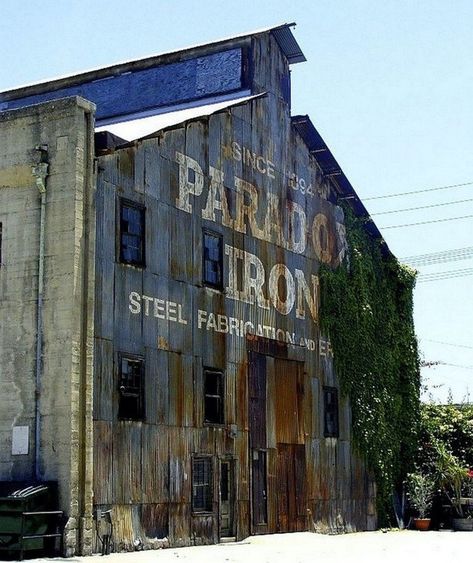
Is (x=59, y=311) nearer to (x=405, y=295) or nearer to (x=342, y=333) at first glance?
(x=342, y=333)

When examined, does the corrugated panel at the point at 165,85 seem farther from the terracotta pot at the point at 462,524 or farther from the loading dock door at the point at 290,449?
the terracotta pot at the point at 462,524

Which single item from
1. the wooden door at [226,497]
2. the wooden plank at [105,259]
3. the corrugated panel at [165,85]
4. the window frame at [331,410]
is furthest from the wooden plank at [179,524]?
the corrugated panel at [165,85]

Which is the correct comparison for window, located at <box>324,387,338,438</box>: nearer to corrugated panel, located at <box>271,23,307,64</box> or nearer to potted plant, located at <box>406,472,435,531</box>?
potted plant, located at <box>406,472,435,531</box>

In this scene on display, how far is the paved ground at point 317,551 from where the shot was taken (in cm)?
2009

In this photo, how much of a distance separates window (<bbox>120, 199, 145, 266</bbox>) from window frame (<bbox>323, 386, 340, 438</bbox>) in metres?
9.51

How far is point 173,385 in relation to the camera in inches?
944

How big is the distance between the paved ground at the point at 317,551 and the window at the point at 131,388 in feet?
9.96

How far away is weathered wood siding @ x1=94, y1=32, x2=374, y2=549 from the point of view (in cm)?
2241

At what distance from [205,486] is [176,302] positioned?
14.9 feet

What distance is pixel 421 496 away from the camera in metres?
33.4

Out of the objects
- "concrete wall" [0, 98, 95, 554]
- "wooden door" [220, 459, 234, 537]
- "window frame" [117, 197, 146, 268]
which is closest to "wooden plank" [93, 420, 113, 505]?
"concrete wall" [0, 98, 95, 554]

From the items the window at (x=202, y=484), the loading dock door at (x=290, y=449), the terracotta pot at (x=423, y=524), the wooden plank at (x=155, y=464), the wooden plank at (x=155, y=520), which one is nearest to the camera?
the wooden plank at (x=155, y=520)

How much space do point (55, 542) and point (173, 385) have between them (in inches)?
209

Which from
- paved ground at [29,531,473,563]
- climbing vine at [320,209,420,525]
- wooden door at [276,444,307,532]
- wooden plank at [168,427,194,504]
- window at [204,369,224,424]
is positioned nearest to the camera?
paved ground at [29,531,473,563]
